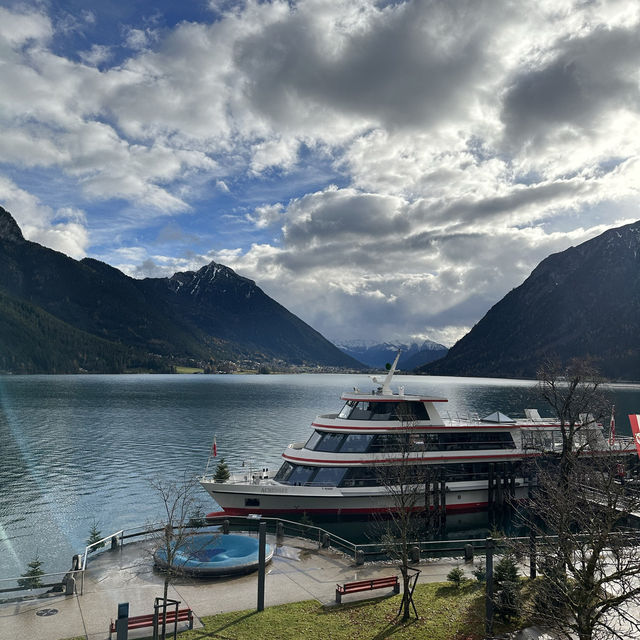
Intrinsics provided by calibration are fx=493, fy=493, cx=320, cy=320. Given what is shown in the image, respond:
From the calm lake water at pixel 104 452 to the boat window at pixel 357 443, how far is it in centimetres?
1154

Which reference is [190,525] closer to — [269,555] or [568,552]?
[269,555]

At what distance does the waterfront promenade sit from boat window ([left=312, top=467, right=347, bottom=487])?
8.98 metres

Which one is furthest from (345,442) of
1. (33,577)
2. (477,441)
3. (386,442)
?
(33,577)

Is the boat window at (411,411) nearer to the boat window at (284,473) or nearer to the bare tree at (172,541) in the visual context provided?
the boat window at (284,473)

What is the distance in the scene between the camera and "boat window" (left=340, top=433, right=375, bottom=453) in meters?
37.4

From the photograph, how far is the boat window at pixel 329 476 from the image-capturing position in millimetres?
36438

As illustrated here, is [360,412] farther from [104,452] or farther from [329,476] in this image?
[104,452]

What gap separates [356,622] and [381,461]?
738 inches

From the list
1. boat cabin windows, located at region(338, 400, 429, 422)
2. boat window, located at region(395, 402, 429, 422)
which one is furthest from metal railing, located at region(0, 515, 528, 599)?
boat cabin windows, located at region(338, 400, 429, 422)

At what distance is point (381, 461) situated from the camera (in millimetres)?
36375

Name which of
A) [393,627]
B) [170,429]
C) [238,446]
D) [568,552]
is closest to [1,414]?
[170,429]

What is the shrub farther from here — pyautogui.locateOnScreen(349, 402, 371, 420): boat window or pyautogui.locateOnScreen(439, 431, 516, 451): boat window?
pyautogui.locateOnScreen(439, 431, 516, 451): boat window

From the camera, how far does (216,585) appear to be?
850 inches

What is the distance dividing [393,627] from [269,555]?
26.4 ft
